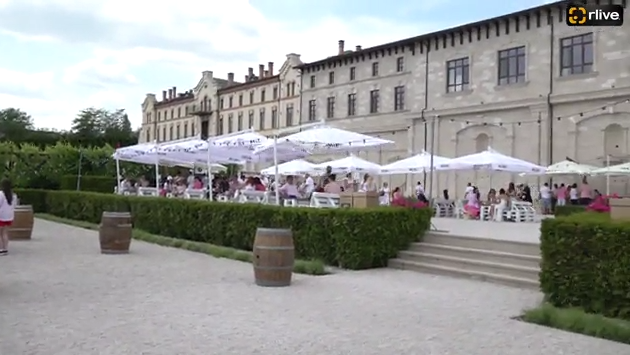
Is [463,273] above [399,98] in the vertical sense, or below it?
below

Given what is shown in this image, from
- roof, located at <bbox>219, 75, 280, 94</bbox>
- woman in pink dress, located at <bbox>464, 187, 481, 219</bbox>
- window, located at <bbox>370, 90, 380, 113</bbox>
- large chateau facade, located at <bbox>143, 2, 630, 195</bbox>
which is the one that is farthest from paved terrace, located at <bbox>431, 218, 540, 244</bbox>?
roof, located at <bbox>219, 75, 280, 94</bbox>

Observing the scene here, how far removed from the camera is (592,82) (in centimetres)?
3244

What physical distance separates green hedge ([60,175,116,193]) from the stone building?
57.7 feet

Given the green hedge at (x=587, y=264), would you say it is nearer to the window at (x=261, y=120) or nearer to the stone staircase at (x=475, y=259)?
the stone staircase at (x=475, y=259)

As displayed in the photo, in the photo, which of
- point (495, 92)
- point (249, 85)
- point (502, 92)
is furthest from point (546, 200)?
point (249, 85)

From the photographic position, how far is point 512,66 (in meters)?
36.7

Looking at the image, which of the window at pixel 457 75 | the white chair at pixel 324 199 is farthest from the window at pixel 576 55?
the white chair at pixel 324 199

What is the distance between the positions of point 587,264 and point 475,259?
359cm

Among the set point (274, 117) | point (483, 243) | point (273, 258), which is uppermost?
point (274, 117)

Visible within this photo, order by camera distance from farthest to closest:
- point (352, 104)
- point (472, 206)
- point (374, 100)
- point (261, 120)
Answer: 1. point (261, 120)
2. point (352, 104)
3. point (374, 100)
4. point (472, 206)

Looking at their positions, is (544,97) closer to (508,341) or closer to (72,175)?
(72,175)

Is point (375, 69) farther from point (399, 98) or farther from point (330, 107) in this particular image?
point (330, 107)

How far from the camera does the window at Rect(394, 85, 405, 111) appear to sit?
44.8 m

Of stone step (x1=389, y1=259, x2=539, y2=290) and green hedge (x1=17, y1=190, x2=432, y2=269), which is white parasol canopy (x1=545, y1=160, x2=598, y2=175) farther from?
stone step (x1=389, y1=259, x2=539, y2=290)
